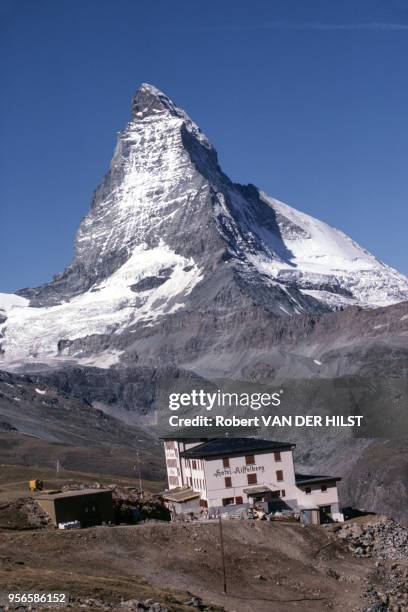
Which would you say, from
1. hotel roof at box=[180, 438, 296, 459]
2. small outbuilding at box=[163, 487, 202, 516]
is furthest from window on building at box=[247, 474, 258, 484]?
small outbuilding at box=[163, 487, 202, 516]

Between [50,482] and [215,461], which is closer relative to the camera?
[215,461]

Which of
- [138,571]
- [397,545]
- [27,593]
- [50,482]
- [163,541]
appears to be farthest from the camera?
[50,482]

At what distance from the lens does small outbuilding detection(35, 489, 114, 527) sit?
76438mm

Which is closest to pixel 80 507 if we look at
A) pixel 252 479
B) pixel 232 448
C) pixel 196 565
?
pixel 196 565

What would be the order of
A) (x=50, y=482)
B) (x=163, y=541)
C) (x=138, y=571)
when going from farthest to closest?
(x=50, y=482) < (x=163, y=541) < (x=138, y=571)

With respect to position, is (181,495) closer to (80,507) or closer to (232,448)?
(232,448)

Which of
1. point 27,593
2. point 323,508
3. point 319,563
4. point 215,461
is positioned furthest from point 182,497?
point 27,593

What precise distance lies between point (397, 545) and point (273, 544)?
10.7 m

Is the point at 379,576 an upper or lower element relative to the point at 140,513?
lower

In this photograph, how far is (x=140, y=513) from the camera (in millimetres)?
84062

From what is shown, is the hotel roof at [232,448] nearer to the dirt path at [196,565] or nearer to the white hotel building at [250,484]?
the white hotel building at [250,484]

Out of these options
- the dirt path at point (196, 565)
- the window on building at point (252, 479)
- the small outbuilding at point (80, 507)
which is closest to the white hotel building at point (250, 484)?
the window on building at point (252, 479)

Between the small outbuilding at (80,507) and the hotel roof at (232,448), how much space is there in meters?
12.3

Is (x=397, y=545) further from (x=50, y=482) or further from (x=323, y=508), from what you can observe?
(x=50, y=482)
